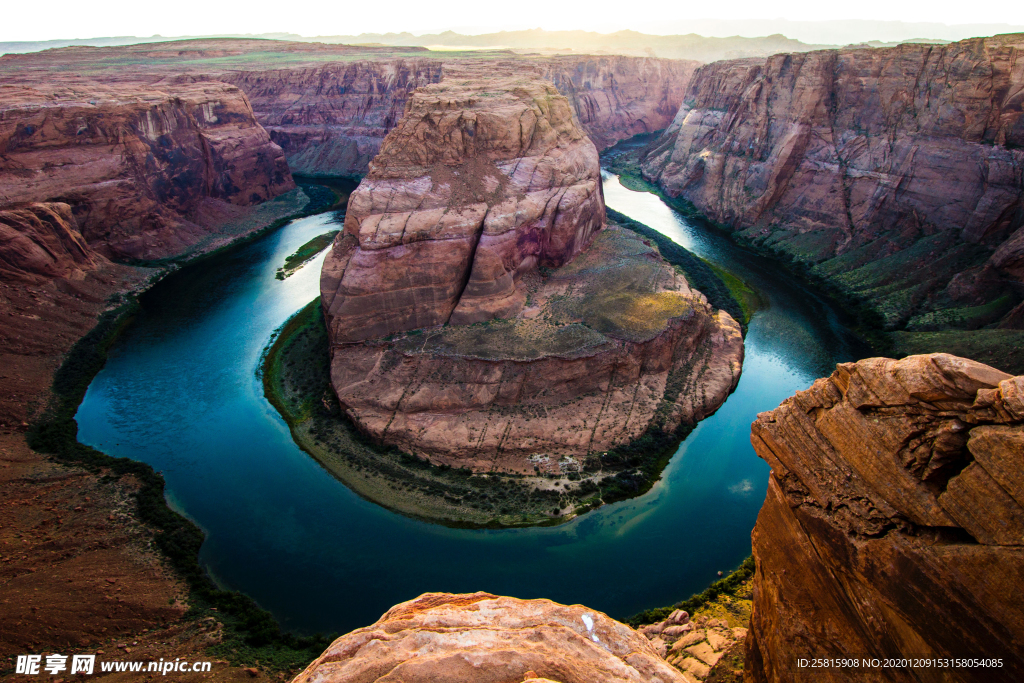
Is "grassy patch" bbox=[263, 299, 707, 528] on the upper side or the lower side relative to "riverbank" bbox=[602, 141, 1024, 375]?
lower

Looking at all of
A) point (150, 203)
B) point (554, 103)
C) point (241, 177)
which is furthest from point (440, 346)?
point (241, 177)

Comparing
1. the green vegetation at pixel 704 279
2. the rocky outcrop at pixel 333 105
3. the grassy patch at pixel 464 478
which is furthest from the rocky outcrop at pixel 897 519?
the rocky outcrop at pixel 333 105

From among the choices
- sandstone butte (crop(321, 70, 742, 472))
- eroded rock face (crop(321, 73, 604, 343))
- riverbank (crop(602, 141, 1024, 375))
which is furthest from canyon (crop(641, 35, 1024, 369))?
eroded rock face (crop(321, 73, 604, 343))

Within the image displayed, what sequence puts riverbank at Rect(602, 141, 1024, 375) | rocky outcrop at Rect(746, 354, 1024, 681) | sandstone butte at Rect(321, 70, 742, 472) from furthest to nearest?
1. riverbank at Rect(602, 141, 1024, 375)
2. sandstone butte at Rect(321, 70, 742, 472)
3. rocky outcrop at Rect(746, 354, 1024, 681)

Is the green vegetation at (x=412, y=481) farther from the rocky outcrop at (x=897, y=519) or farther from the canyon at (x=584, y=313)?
the rocky outcrop at (x=897, y=519)

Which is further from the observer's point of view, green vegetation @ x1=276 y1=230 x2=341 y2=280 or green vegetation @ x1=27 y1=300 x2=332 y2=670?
green vegetation @ x1=276 y1=230 x2=341 y2=280

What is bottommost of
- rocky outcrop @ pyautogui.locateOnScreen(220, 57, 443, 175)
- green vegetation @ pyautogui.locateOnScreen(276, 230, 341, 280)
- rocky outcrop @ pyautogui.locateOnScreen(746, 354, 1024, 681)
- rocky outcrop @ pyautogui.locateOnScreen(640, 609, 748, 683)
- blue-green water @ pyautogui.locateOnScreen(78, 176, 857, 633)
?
blue-green water @ pyautogui.locateOnScreen(78, 176, 857, 633)

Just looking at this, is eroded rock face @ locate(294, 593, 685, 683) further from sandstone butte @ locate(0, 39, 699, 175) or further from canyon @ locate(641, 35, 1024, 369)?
sandstone butte @ locate(0, 39, 699, 175)
